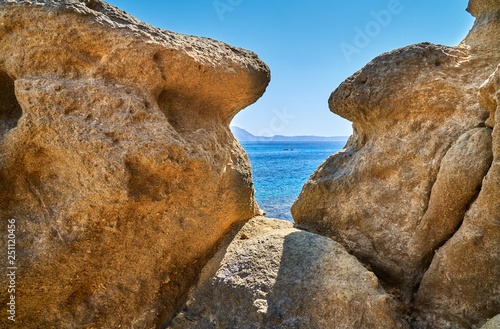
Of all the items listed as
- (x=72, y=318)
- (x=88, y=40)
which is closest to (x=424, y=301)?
(x=72, y=318)

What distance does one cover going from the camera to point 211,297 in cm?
275

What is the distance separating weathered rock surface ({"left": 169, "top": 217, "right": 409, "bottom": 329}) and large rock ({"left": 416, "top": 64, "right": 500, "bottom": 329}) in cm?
39

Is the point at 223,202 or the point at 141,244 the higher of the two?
the point at 223,202

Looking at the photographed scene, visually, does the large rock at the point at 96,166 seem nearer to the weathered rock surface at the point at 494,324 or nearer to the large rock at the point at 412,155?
the large rock at the point at 412,155

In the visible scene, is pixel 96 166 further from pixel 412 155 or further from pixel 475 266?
pixel 475 266

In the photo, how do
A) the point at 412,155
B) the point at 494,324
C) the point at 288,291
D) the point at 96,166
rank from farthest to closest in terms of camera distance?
the point at 412,155 → the point at 288,291 → the point at 96,166 → the point at 494,324

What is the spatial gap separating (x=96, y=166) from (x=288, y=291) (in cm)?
201

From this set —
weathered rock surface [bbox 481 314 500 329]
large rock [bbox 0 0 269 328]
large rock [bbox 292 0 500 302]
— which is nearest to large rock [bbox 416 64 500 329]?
large rock [bbox 292 0 500 302]

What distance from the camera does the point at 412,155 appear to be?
3020 mm

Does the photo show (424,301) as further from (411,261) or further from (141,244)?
(141,244)

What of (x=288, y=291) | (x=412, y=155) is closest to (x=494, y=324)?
(x=288, y=291)

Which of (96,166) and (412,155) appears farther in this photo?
(412,155)

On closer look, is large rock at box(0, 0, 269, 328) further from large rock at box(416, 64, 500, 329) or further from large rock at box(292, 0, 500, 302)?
large rock at box(416, 64, 500, 329)

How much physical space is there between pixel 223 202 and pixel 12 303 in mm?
2001
